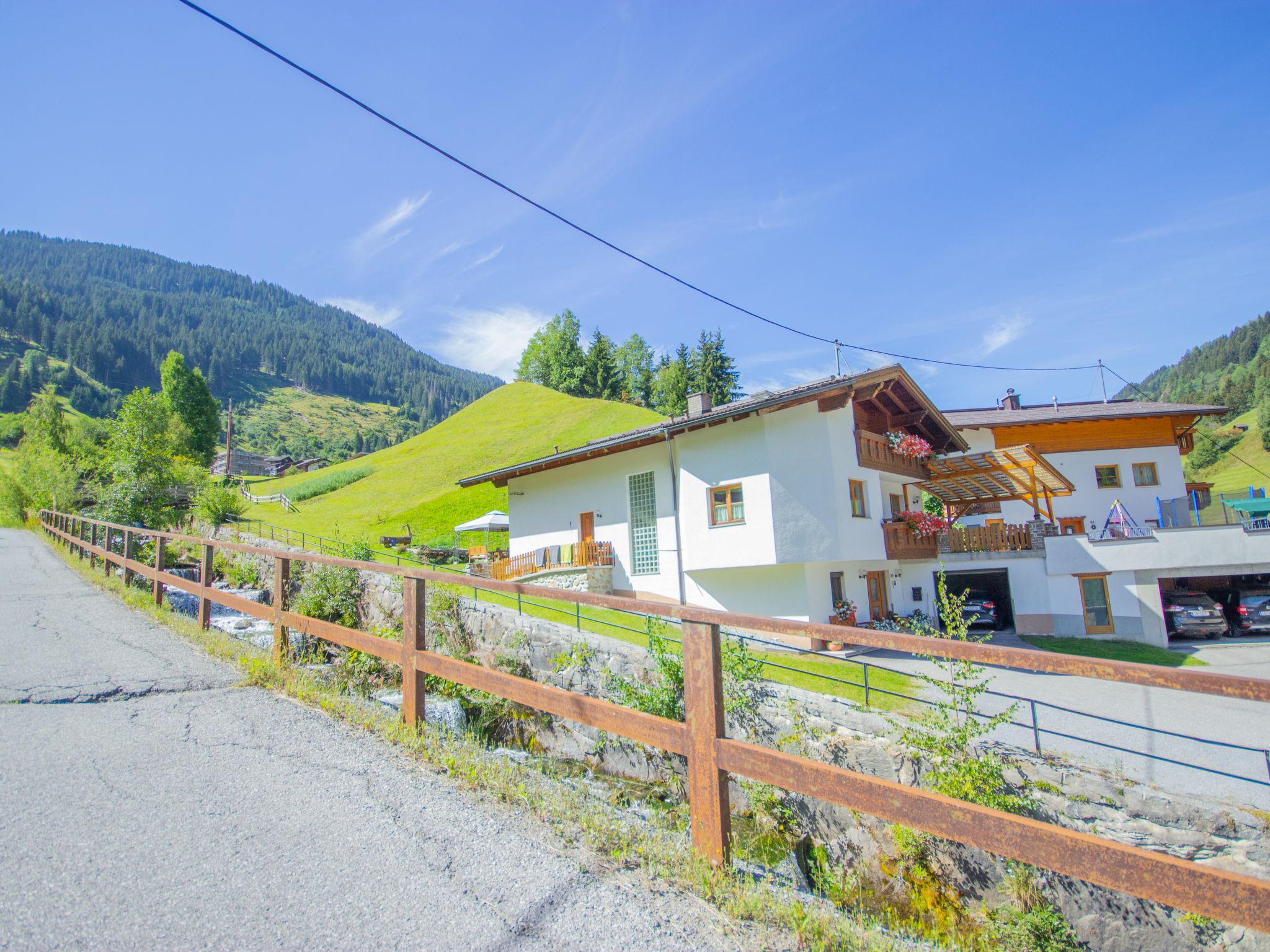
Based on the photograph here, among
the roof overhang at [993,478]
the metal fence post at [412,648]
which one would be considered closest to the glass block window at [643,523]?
the roof overhang at [993,478]

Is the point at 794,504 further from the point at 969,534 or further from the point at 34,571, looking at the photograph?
the point at 34,571

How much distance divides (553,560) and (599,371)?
190 ft

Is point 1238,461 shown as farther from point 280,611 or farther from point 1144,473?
point 280,611

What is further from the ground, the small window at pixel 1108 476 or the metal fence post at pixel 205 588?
the small window at pixel 1108 476

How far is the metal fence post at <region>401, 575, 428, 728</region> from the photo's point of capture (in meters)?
4.72

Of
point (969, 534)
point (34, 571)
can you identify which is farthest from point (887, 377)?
point (34, 571)

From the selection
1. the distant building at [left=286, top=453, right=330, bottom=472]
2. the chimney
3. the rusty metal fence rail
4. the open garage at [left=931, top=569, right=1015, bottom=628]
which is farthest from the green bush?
the distant building at [left=286, top=453, right=330, bottom=472]

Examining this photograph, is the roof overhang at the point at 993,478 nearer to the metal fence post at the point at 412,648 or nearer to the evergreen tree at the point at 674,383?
the metal fence post at the point at 412,648

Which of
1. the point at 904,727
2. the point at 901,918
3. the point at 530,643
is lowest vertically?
the point at 901,918

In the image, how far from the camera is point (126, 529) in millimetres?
11859

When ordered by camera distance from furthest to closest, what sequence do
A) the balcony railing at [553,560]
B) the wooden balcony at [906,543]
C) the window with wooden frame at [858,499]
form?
1. the balcony railing at [553,560]
2. the wooden balcony at [906,543]
3. the window with wooden frame at [858,499]

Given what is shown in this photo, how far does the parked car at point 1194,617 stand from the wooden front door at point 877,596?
876cm

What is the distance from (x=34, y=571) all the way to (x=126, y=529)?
5.61m

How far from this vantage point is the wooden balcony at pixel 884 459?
2097cm
